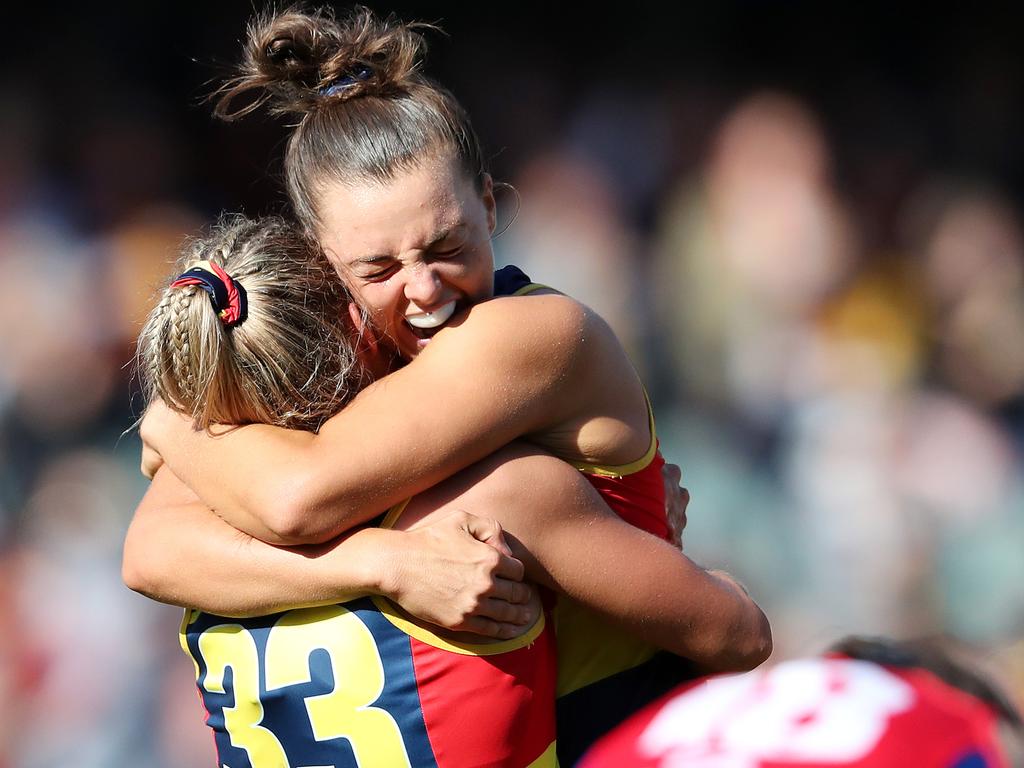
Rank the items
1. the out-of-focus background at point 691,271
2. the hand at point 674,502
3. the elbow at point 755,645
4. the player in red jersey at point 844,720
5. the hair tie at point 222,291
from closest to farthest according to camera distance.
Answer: the player in red jersey at point 844,720 → the hair tie at point 222,291 → the elbow at point 755,645 → the hand at point 674,502 → the out-of-focus background at point 691,271

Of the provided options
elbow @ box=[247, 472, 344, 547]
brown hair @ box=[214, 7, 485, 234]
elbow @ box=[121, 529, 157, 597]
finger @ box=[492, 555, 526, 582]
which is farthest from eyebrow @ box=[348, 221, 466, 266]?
elbow @ box=[121, 529, 157, 597]

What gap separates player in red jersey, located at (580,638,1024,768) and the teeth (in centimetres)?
71

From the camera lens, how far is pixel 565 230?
4.60 meters

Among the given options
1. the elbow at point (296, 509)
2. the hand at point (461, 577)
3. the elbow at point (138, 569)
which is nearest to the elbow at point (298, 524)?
the elbow at point (296, 509)

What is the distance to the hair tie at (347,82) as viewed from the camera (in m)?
1.99

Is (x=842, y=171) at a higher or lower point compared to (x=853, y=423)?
higher

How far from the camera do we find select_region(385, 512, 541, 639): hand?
1678mm

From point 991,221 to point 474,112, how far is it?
2.00 meters

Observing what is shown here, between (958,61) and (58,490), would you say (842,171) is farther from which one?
(58,490)

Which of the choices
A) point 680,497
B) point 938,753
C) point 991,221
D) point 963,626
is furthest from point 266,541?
point 991,221

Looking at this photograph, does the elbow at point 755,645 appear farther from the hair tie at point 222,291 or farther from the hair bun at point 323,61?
the hair bun at point 323,61

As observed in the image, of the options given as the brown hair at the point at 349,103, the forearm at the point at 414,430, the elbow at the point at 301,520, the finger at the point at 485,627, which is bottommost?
the finger at the point at 485,627

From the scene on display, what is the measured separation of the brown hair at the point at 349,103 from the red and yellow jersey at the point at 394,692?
639 mm

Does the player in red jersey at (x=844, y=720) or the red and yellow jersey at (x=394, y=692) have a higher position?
the player in red jersey at (x=844, y=720)
